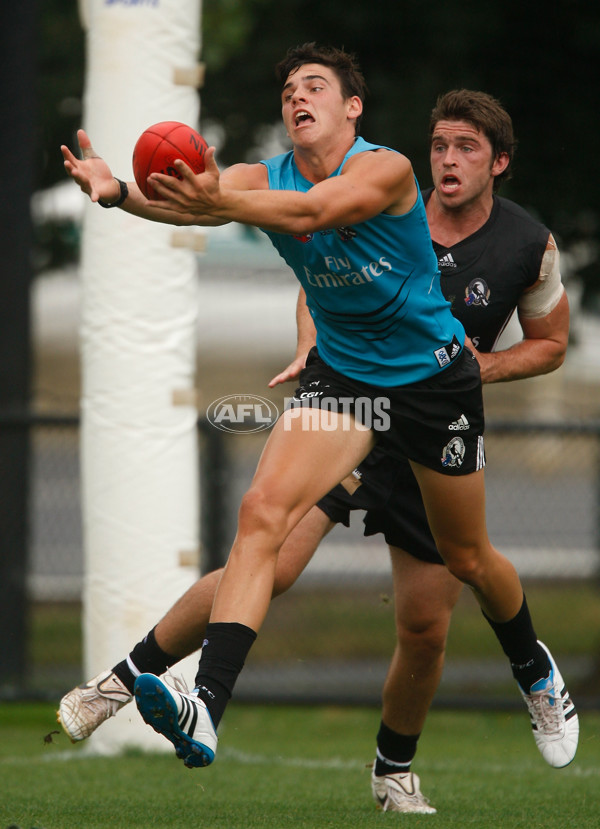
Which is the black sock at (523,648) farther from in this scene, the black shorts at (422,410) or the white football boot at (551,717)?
the black shorts at (422,410)

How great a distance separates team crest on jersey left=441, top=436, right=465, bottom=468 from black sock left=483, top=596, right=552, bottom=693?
86cm

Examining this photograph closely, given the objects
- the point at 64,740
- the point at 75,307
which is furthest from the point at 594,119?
the point at 75,307

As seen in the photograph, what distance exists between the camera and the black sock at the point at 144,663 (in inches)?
184

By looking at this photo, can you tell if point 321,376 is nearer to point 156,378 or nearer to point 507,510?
point 156,378

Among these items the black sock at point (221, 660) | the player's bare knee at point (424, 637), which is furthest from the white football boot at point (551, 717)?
the black sock at point (221, 660)

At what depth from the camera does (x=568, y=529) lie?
8688 millimetres

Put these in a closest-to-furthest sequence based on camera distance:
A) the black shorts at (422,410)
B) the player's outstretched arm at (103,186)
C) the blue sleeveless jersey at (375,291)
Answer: the player's outstretched arm at (103,186)
the blue sleeveless jersey at (375,291)
the black shorts at (422,410)

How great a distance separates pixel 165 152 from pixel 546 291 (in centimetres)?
185

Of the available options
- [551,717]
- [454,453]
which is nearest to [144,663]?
[454,453]

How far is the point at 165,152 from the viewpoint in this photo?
3943 millimetres

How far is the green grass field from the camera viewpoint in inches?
190

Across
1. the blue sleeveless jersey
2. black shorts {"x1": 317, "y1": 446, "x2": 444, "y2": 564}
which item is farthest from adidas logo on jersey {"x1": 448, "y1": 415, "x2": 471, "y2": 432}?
black shorts {"x1": 317, "y1": 446, "x2": 444, "y2": 564}

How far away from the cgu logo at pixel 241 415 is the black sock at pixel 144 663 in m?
3.34

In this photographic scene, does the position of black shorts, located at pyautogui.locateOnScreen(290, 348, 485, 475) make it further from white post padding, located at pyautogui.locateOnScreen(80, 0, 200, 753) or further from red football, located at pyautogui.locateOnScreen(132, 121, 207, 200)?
white post padding, located at pyautogui.locateOnScreen(80, 0, 200, 753)
